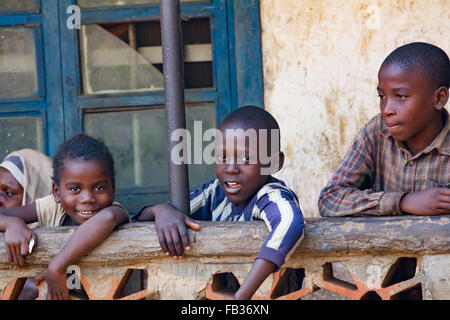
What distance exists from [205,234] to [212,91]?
4.87 ft

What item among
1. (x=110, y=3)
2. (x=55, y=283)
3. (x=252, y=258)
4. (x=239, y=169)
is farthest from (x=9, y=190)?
(x=252, y=258)

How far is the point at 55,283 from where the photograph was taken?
9.48 ft

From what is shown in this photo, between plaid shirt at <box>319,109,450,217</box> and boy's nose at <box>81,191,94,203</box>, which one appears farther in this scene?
boy's nose at <box>81,191,94,203</box>

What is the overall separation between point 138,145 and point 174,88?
136 centimetres

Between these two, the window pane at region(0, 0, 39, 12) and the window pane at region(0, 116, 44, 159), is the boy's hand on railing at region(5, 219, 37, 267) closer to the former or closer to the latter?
the window pane at region(0, 116, 44, 159)

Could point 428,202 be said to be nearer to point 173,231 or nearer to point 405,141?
point 405,141

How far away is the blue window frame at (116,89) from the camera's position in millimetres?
4199

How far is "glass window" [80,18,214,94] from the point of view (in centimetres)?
428

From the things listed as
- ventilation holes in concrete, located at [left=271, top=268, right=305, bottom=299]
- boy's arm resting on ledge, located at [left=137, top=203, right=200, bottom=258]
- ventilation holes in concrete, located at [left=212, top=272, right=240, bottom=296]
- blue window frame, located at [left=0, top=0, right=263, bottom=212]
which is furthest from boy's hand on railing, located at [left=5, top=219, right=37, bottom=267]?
blue window frame, located at [left=0, top=0, right=263, bottom=212]

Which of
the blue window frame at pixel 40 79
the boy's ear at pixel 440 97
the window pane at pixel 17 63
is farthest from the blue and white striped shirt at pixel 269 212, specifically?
the window pane at pixel 17 63

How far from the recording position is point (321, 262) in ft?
9.51

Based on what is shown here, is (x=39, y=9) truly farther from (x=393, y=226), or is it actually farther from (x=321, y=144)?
(x=393, y=226)

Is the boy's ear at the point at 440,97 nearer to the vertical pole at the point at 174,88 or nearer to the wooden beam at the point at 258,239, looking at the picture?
the wooden beam at the point at 258,239

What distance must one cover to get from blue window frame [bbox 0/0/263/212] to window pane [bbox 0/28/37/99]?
4 centimetres
